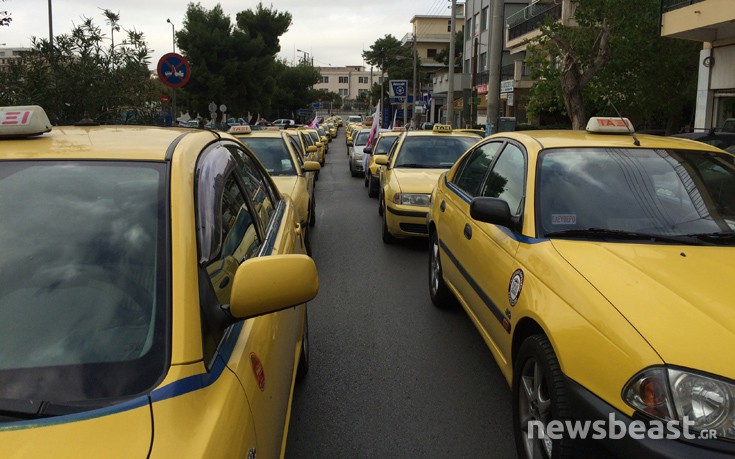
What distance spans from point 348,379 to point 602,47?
1397 centimetres

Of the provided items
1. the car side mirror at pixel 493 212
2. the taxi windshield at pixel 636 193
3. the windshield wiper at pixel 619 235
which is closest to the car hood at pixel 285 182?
the car side mirror at pixel 493 212

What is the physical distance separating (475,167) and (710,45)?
1441 centimetres

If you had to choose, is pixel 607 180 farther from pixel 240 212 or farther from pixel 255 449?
pixel 255 449

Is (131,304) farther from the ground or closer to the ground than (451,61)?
closer to the ground

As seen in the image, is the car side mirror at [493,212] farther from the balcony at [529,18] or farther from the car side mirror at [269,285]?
the balcony at [529,18]

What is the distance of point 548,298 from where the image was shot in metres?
2.83

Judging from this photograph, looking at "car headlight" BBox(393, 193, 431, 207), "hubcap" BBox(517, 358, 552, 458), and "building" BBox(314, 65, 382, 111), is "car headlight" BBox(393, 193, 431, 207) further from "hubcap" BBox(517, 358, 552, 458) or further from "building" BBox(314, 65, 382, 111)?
"building" BBox(314, 65, 382, 111)

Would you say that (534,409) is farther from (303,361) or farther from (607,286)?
(303,361)

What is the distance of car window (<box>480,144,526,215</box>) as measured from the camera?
385 cm

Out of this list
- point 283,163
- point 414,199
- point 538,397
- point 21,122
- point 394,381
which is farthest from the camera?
point 283,163

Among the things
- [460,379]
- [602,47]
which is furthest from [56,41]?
[602,47]

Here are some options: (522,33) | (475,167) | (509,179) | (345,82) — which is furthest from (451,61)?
(345,82)

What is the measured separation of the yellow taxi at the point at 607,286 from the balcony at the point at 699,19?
11718mm

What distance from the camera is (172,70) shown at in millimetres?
10469
